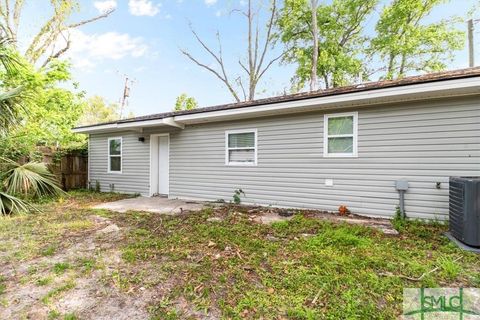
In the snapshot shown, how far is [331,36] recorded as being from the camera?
56.3 feet

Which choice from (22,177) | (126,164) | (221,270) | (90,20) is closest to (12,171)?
(22,177)

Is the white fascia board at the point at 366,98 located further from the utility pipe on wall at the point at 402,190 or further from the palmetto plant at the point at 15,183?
the palmetto plant at the point at 15,183

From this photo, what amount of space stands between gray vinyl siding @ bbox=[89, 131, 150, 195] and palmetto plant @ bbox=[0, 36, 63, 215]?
8.44 ft

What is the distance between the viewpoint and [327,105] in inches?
224

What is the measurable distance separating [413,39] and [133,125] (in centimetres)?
1650

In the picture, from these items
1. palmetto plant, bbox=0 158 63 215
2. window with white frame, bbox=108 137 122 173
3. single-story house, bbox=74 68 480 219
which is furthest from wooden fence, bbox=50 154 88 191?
palmetto plant, bbox=0 158 63 215

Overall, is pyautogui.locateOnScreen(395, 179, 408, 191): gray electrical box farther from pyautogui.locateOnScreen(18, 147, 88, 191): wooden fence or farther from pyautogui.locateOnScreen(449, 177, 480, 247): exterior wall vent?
pyautogui.locateOnScreen(18, 147, 88, 191): wooden fence

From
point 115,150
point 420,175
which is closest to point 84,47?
point 115,150

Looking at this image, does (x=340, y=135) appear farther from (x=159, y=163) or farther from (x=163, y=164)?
(x=159, y=163)

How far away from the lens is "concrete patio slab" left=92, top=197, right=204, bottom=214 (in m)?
6.52

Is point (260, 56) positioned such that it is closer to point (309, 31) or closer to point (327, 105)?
point (309, 31)

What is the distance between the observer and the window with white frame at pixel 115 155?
9766 millimetres

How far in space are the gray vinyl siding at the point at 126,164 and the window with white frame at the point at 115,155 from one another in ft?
0.54

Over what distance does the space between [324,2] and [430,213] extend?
17.1m
